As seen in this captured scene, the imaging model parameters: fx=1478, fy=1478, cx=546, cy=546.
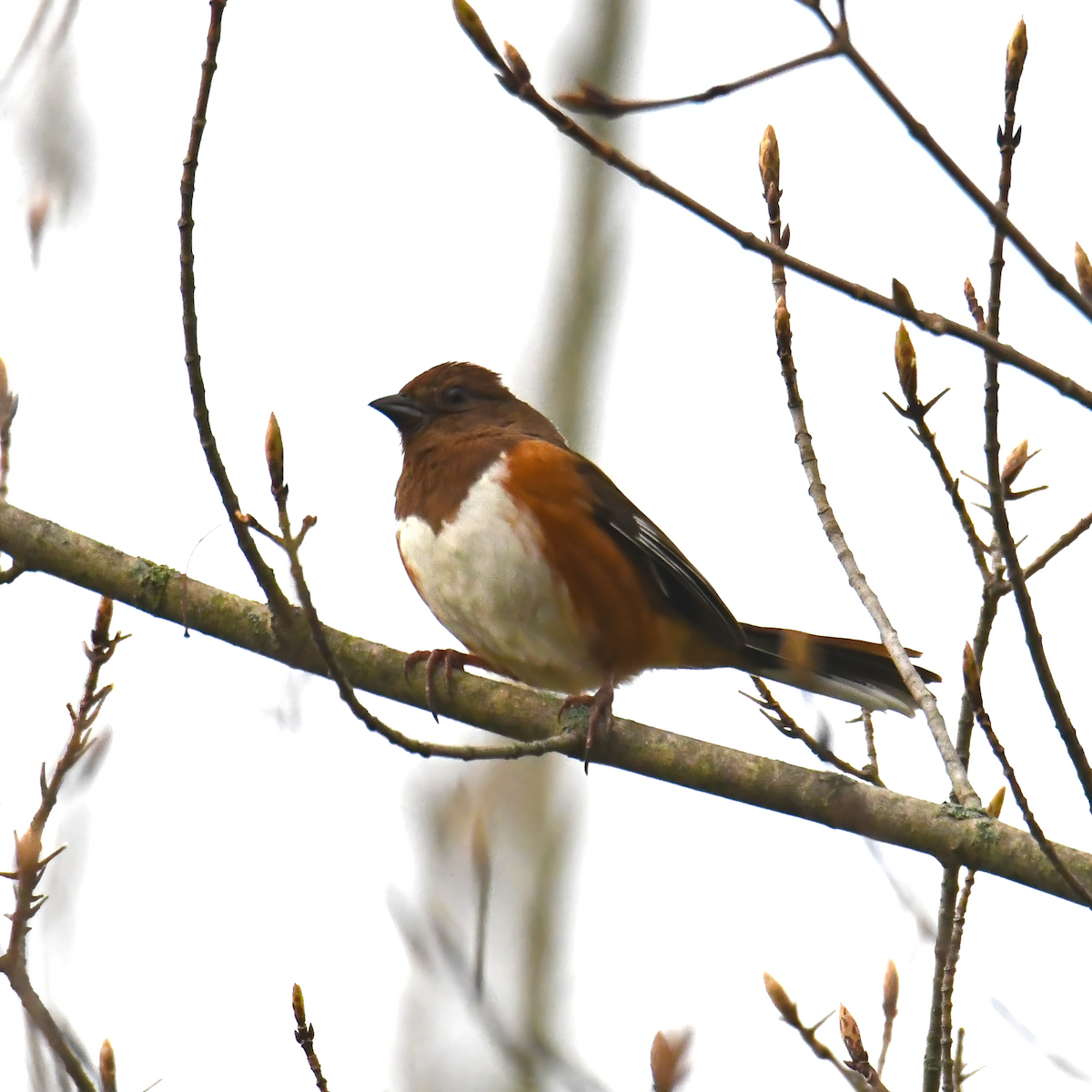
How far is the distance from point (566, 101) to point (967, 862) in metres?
1.75

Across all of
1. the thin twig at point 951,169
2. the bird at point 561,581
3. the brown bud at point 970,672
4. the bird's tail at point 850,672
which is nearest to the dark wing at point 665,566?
the bird at point 561,581

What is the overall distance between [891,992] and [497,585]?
145 centimetres

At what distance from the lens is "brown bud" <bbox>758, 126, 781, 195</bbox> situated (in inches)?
111

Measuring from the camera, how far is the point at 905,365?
237 centimetres

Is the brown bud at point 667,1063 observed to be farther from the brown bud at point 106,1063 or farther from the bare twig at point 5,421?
the bare twig at point 5,421

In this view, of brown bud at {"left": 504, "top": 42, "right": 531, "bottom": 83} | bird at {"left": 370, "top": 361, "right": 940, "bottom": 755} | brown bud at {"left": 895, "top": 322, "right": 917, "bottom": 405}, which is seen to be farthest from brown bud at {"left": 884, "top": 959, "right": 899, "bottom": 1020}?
brown bud at {"left": 504, "top": 42, "right": 531, "bottom": 83}

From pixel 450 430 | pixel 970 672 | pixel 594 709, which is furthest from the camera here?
pixel 450 430

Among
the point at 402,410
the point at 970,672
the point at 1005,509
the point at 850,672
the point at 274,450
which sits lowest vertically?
the point at 970,672

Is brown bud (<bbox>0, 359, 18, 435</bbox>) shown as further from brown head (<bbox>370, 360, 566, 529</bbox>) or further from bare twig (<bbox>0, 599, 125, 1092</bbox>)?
brown head (<bbox>370, 360, 566, 529</bbox>)

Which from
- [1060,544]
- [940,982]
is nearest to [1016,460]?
[1060,544]

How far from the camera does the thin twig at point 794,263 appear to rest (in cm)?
157

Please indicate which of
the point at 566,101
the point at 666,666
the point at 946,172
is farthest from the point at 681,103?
the point at 666,666

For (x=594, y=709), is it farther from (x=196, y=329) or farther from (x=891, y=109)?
(x=891, y=109)

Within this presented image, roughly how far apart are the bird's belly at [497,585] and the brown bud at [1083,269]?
5.98 feet
